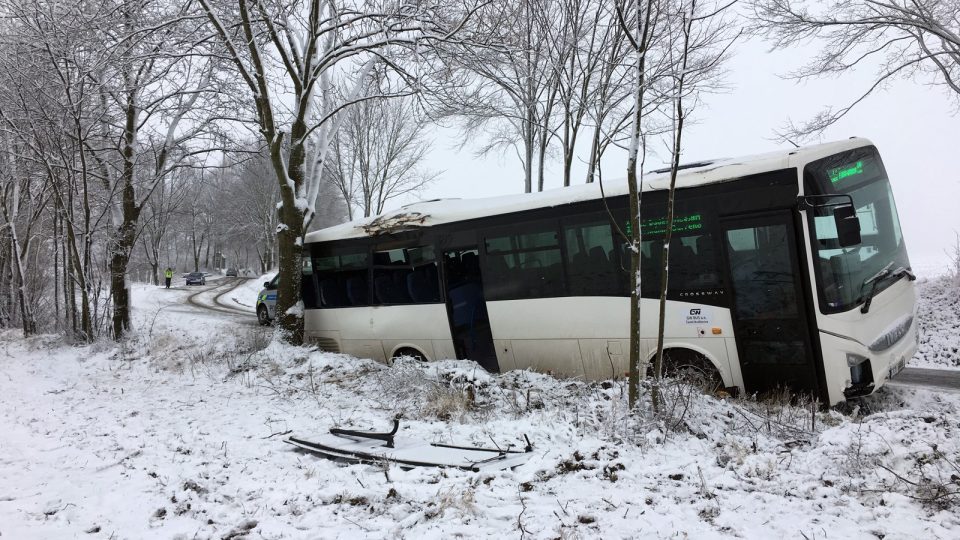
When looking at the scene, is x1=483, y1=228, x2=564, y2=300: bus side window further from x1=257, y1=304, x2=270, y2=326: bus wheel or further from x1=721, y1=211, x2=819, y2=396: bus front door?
x1=257, y1=304, x2=270, y2=326: bus wheel

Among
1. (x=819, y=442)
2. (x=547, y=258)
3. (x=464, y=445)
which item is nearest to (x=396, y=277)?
(x=547, y=258)

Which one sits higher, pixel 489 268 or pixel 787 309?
pixel 489 268

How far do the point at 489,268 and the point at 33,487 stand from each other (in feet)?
18.6

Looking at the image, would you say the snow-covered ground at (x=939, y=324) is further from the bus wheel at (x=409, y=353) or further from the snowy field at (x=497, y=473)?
the bus wheel at (x=409, y=353)

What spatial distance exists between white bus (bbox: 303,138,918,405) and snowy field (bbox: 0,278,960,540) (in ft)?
2.53

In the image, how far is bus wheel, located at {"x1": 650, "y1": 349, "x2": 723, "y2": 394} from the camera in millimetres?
5844

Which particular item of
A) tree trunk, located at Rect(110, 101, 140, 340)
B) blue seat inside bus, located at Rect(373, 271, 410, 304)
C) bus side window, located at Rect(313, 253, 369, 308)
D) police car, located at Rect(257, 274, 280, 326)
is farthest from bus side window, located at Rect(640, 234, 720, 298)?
police car, located at Rect(257, 274, 280, 326)

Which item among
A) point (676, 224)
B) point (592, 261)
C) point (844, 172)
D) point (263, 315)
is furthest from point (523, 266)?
point (263, 315)

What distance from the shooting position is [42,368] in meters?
10.5

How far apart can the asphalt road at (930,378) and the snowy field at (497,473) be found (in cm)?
68

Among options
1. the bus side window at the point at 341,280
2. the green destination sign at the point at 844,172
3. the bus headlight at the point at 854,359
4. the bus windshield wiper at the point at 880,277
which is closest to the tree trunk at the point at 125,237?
the bus side window at the point at 341,280

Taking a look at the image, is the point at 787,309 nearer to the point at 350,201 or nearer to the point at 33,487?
the point at 33,487

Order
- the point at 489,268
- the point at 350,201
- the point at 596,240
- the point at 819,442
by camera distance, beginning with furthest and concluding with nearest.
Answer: the point at 350,201 → the point at 489,268 → the point at 596,240 → the point at 819,442

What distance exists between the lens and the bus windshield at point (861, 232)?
18.3ft
